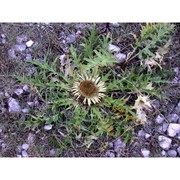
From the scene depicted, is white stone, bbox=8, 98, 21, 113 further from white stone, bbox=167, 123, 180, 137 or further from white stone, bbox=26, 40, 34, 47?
white stone, bbox=167, 123, 180, 137

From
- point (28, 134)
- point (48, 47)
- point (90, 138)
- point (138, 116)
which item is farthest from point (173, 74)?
point (28, 134)

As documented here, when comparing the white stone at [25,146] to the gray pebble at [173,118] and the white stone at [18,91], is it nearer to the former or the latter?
the white stone at [18,91]

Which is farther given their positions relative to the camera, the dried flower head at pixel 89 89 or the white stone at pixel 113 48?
the white stone at pixel 113 48

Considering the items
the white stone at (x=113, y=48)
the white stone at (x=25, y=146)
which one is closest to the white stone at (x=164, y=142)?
the white stone at (x=113, y=48)

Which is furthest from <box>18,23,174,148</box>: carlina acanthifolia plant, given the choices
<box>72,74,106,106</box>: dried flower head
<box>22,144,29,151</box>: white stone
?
<box>22,144,29,151</box>: white stone

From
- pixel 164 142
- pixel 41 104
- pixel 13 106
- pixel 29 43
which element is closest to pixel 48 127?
pixel 41 104

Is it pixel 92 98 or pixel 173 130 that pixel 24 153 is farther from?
pixel 173 130

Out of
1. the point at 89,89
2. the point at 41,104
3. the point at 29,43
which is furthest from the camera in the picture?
the point at 29,43
